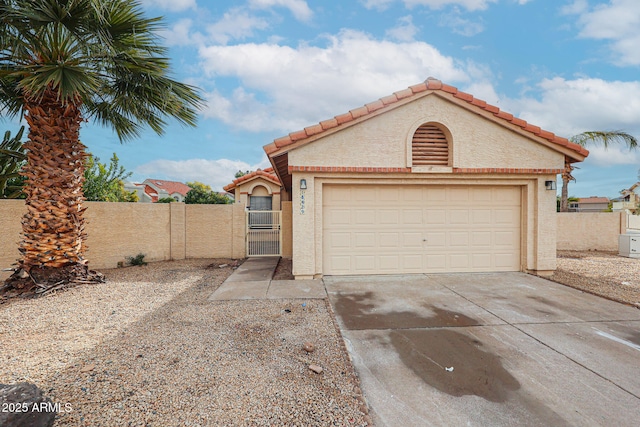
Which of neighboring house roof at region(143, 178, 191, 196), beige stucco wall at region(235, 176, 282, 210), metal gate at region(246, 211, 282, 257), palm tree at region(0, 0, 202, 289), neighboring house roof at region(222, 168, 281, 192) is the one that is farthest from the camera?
neighboring house roof at region(143, 178, 191, 196)

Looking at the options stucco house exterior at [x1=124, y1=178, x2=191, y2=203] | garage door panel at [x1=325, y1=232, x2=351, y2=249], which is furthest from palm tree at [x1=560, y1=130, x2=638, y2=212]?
stucco house exterior at [x1=124, y1=178, x2=191, y2=203]

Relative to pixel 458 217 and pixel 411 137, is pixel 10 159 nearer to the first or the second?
pixel 411 137

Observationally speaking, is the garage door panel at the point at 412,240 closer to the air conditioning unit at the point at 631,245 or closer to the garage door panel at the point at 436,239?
the garage door panel at the point at 436,239

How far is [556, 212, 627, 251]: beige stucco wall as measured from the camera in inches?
528

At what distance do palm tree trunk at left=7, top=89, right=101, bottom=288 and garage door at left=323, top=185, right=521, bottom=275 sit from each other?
6606mm

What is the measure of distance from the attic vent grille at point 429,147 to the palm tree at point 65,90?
5876 millimetres

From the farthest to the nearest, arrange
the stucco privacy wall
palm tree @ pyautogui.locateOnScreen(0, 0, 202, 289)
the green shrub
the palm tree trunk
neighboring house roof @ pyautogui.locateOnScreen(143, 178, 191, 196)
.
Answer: neighboring house roof @ pyautogui.locateOnScreen(143, 178, 191, 196), the green shrub, the stucco privacy wall, the palm tree trunk, palm tree @ pyautogui.locateOnScreen(0, 0, 202, 289)

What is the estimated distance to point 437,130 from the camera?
7.91 meters

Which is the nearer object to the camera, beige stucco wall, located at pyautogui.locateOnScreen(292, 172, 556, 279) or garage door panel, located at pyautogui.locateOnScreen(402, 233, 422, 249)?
beige stucco wall, located at pyautogui.locateOnScreen(292, 172, 556, 279)

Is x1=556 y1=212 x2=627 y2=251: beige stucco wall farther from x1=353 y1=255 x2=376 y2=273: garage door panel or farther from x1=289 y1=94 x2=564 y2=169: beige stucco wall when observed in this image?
x1=353 y1=255 x2=376 y2=273: garage door panel

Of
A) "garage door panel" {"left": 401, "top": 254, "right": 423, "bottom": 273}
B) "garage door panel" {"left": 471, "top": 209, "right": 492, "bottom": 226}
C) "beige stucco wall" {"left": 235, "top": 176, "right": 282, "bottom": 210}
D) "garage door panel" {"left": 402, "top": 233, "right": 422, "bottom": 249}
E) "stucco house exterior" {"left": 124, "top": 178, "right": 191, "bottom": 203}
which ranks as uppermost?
"stucco house exterior" {"left": 124, "top": 178, "right": 191, "bottom": 203}

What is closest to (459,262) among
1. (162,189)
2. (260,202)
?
(260,202)

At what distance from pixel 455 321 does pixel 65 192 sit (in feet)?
30.7

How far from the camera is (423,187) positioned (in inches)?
321
